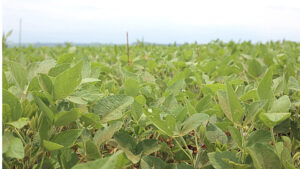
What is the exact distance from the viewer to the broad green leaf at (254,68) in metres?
1.55

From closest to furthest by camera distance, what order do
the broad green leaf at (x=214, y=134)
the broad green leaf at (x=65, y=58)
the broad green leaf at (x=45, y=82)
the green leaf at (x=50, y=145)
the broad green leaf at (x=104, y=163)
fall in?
the broad green leaf at (x=104, y=163) < the green leaf at (x=50, y=145) < the broad green leaf at (x=45, y=82) < the broad green leaf at (x=214, y=134) < the broad green leaf at (x=65, y=58)

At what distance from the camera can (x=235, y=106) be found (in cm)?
73

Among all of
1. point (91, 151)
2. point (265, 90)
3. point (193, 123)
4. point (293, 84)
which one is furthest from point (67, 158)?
point (293, 84)

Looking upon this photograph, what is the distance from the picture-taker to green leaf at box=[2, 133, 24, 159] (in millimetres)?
552

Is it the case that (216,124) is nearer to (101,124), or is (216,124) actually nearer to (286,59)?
(101,124)

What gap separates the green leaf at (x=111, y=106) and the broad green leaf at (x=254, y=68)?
982 millimetres

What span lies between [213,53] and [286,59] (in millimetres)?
1251

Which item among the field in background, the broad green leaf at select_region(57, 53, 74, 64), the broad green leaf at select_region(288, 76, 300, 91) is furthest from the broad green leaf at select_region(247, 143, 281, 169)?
the broad green leaf at select_region(57, 53, 74, 64)

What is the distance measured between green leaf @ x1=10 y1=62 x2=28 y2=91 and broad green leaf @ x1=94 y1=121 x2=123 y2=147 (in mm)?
244

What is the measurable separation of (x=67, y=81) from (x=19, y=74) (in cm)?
19

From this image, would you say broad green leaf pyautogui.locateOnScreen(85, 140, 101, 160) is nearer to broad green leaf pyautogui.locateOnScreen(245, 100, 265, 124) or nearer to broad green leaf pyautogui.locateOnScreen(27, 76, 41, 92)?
broad green leaf pyautogui.locateOnScreen(27, 76, 41, 92)

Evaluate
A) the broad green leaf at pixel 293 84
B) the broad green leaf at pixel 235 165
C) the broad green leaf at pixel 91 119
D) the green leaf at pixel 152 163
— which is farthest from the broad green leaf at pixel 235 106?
the broad green leaf at pixel 293 84

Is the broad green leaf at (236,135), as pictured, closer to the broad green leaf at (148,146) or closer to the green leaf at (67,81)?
the broad green leaf at (148,146)

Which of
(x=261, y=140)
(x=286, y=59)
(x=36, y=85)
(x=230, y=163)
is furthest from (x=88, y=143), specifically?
(x=286, y=59)
